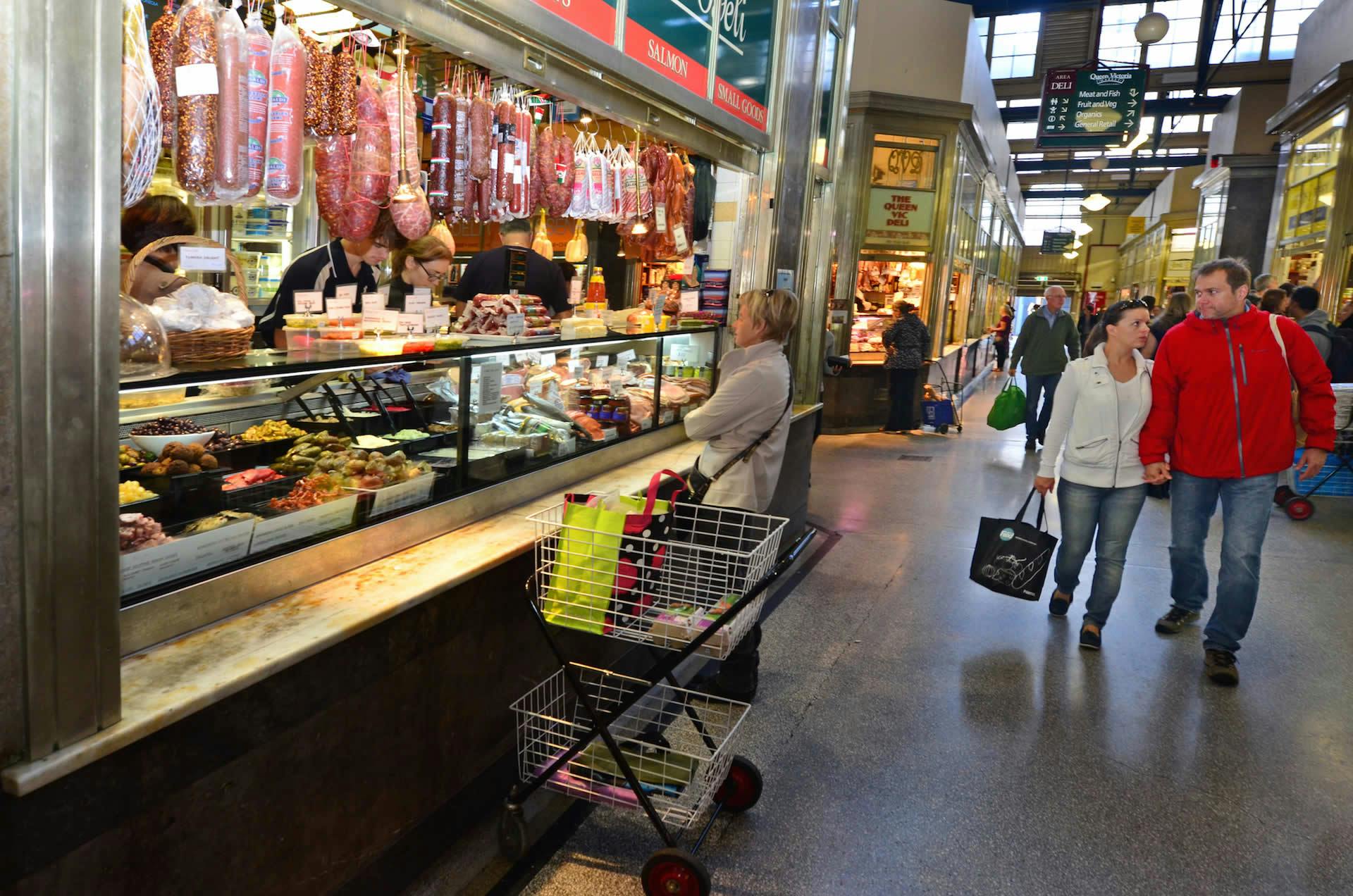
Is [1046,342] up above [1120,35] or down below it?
below

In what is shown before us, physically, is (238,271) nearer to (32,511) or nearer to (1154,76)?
→ (32,511)

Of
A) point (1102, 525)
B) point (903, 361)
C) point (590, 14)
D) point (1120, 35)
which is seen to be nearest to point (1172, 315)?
point (903, 361)

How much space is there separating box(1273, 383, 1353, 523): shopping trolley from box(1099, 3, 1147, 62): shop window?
54.8 feet

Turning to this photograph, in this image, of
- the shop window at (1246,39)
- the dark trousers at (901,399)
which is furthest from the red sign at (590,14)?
the shop window at (1246,39)

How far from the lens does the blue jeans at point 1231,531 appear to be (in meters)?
4.08

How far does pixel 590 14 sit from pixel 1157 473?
3175 millimetres

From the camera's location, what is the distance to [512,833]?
2.69 metres

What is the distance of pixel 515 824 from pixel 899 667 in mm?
2169

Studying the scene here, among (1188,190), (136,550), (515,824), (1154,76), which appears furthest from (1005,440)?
(1188,190)

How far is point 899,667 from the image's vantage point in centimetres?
426

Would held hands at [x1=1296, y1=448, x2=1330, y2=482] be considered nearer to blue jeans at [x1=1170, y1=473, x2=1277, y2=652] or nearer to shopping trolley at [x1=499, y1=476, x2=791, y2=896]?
blue jeans at [x1=1170, y1=473, x2=1277, y2=652]

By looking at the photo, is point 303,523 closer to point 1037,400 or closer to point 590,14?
point 590,14

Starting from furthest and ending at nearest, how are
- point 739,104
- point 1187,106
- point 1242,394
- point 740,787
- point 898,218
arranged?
point 1187,106 < point 898,218 < point 739,104 < point 1242,394 < point 740,787

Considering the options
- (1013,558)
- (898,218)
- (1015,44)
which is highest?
(1015,44)
